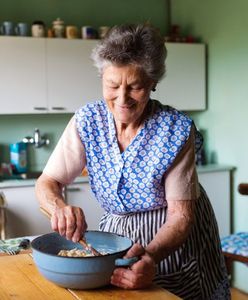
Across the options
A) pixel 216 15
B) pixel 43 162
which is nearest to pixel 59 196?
pixel 43 162

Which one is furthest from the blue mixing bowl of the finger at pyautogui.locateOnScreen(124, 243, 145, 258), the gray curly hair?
the gray curly hair

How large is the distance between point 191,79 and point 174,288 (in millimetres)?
2703

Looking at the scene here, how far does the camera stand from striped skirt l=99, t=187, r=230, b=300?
1.56 meters

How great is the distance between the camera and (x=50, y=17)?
3.91 meters

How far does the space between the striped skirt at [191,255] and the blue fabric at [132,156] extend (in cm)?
4

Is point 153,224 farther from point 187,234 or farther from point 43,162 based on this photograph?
point 43,162

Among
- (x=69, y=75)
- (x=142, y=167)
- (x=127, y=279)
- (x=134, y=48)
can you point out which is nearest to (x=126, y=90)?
(x=134, y=48)

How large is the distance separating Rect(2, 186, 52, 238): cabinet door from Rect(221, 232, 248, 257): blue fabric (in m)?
1.18

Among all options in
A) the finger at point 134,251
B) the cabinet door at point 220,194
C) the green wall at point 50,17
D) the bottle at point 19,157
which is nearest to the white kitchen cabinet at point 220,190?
the cabinet door at point 220,194

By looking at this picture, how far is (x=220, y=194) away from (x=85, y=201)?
1.04 meters

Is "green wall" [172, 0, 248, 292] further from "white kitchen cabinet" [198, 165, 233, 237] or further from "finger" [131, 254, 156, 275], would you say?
"finger" [131, 254, 156, 275]

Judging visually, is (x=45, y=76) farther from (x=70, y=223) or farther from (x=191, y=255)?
(x=70, y=223)

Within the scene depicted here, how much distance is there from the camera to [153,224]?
5.22ft

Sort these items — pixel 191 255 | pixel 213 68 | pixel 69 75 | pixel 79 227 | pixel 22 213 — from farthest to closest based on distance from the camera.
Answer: pixel 213 68 → pixel 69 75 → pixel 22 213 → pixel 191 255 → pixel 79 227
